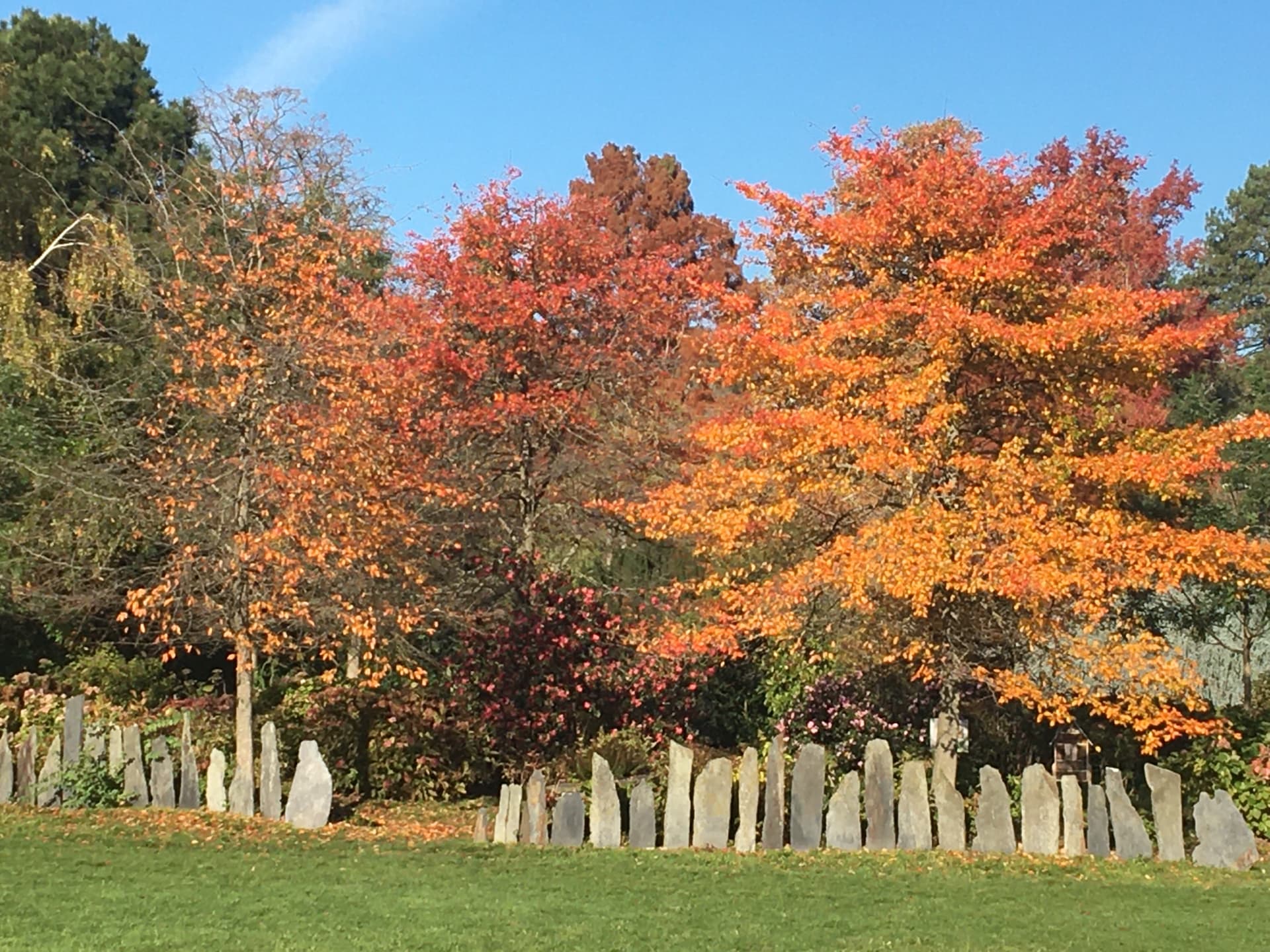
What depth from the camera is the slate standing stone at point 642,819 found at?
10.4 meters

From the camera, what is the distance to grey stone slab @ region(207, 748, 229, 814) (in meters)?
11.5

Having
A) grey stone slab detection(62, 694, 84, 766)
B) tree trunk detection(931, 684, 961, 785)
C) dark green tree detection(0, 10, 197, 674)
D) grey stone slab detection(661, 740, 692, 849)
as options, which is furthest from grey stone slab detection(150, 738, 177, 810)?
tree trunk detection(931, 684, 961, 785)

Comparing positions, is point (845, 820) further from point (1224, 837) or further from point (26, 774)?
point (26, 774)

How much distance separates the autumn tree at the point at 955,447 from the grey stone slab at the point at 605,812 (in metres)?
1.45

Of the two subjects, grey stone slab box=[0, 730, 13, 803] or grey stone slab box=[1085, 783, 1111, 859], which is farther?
grey stone slab box=[0, 730, 13, 803]

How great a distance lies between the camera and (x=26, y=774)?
1206cm

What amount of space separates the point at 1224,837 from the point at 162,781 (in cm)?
922

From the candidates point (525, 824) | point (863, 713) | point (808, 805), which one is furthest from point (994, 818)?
A: point (525, 824)

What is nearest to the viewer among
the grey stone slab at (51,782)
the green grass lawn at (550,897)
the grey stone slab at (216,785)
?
the green grass lawn at (550,897)

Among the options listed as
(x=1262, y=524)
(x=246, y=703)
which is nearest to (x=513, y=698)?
(x=246, y=703)

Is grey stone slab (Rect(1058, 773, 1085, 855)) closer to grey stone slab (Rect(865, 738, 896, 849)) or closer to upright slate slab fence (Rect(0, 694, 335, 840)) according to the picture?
grey stone slab (Rect(865, 738, 896, 849))

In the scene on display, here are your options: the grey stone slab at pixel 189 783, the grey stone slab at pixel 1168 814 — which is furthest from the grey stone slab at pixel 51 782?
the grey stone slab at pixel 1168 814

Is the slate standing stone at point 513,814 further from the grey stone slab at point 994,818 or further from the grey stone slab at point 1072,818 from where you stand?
the grey stone slab at point 1072,818

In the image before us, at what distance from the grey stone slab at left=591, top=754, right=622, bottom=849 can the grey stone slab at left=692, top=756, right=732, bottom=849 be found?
659 mm
